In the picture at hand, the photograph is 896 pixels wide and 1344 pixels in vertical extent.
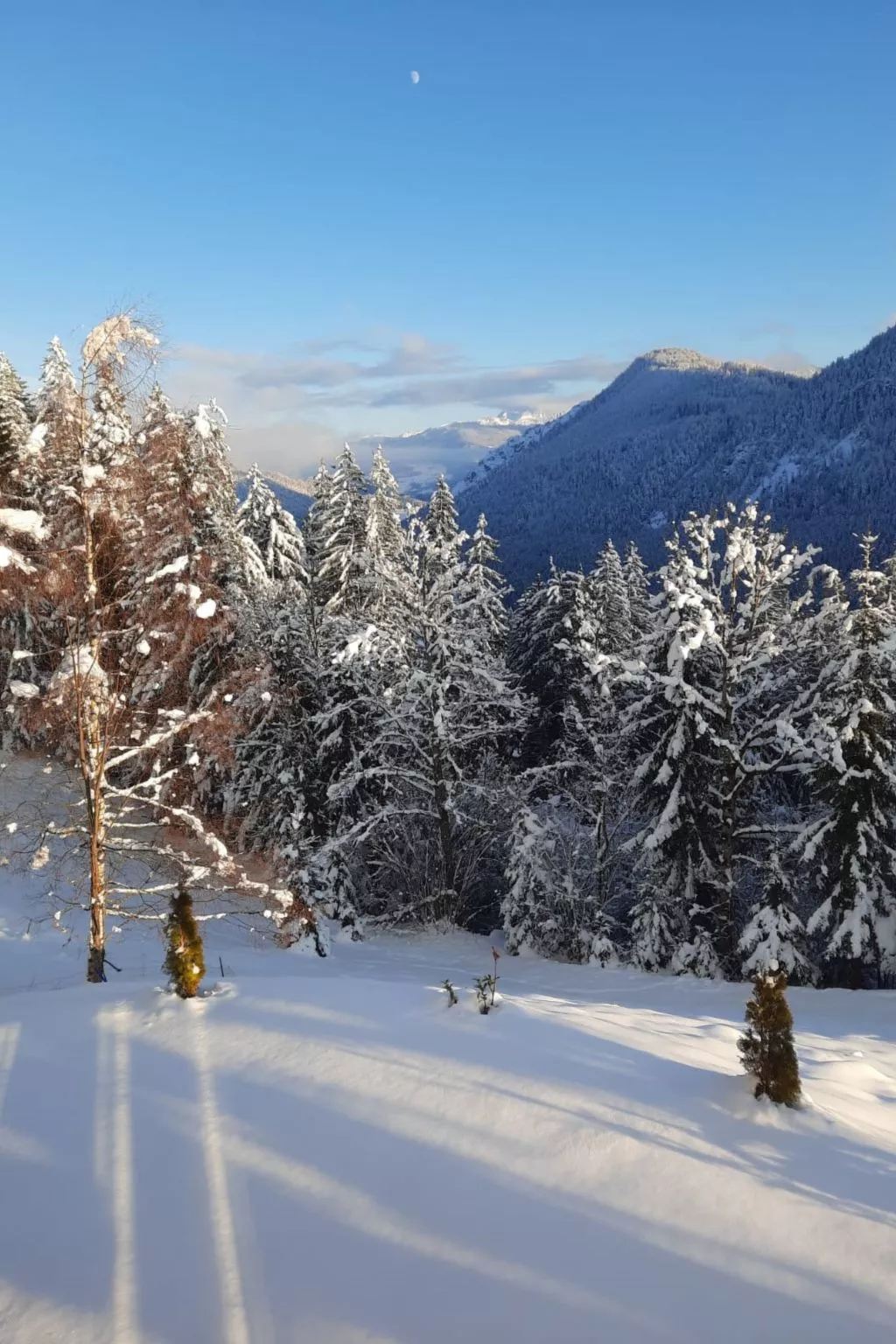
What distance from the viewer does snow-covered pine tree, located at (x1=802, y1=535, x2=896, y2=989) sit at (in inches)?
654

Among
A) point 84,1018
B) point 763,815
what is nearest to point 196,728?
point 84,1018

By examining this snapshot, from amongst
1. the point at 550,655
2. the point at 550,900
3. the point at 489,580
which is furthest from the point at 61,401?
the point at 489,580

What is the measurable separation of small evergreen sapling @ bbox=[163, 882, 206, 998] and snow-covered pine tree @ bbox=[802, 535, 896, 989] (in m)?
12.7

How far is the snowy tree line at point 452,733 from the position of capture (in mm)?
10484

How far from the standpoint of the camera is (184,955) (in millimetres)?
9383

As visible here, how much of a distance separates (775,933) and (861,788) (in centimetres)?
368

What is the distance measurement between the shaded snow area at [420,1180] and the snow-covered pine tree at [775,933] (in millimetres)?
7602

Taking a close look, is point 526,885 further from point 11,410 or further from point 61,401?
point 11,410

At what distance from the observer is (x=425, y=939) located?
67.7ft

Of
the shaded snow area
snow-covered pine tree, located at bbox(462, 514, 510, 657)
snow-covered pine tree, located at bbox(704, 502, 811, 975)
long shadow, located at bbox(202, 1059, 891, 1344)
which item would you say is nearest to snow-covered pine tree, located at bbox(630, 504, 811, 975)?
snow-covered pine tree, located at bbox(704, 502, 811, 975)

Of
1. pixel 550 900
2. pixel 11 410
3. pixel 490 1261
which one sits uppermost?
pixel 11 410

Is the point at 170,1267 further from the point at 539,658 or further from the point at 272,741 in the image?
the point at 539,658

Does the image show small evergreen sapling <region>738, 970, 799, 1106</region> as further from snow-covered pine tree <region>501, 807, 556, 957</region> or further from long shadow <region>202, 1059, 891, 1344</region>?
snow-covered pine tree <region>501, 807, 556, 957</region>

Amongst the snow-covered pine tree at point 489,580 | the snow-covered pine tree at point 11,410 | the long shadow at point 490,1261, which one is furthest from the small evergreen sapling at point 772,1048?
the snow-covered pine tree at point 489,580
